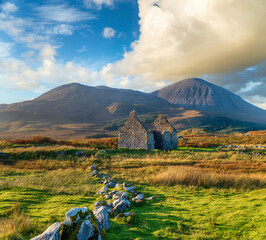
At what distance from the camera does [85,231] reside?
3.92m

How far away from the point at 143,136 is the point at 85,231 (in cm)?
2730

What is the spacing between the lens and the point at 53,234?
3705mm

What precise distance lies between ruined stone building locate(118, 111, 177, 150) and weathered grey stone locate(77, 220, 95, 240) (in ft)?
88.0

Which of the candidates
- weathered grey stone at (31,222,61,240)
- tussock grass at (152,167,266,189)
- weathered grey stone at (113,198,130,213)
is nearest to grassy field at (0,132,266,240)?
tussock grass at (152,167,266,189)

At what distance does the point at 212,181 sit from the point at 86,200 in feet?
28.9

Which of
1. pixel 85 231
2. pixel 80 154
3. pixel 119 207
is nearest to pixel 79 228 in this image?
pixel 85 231

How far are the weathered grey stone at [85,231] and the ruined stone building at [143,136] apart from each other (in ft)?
88.0

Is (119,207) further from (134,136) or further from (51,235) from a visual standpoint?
(134,136)

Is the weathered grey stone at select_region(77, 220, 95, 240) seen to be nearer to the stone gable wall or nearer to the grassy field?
the grassy field

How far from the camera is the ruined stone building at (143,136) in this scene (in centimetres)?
3114

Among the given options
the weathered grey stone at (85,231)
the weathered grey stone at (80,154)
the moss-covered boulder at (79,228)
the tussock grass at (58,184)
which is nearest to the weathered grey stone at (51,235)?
the moss-covered boulder at (79,228)

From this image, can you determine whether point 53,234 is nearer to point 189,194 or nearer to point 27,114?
point 189,194

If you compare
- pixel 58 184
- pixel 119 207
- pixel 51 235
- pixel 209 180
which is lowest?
pixel 58 184

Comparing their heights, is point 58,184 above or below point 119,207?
below
